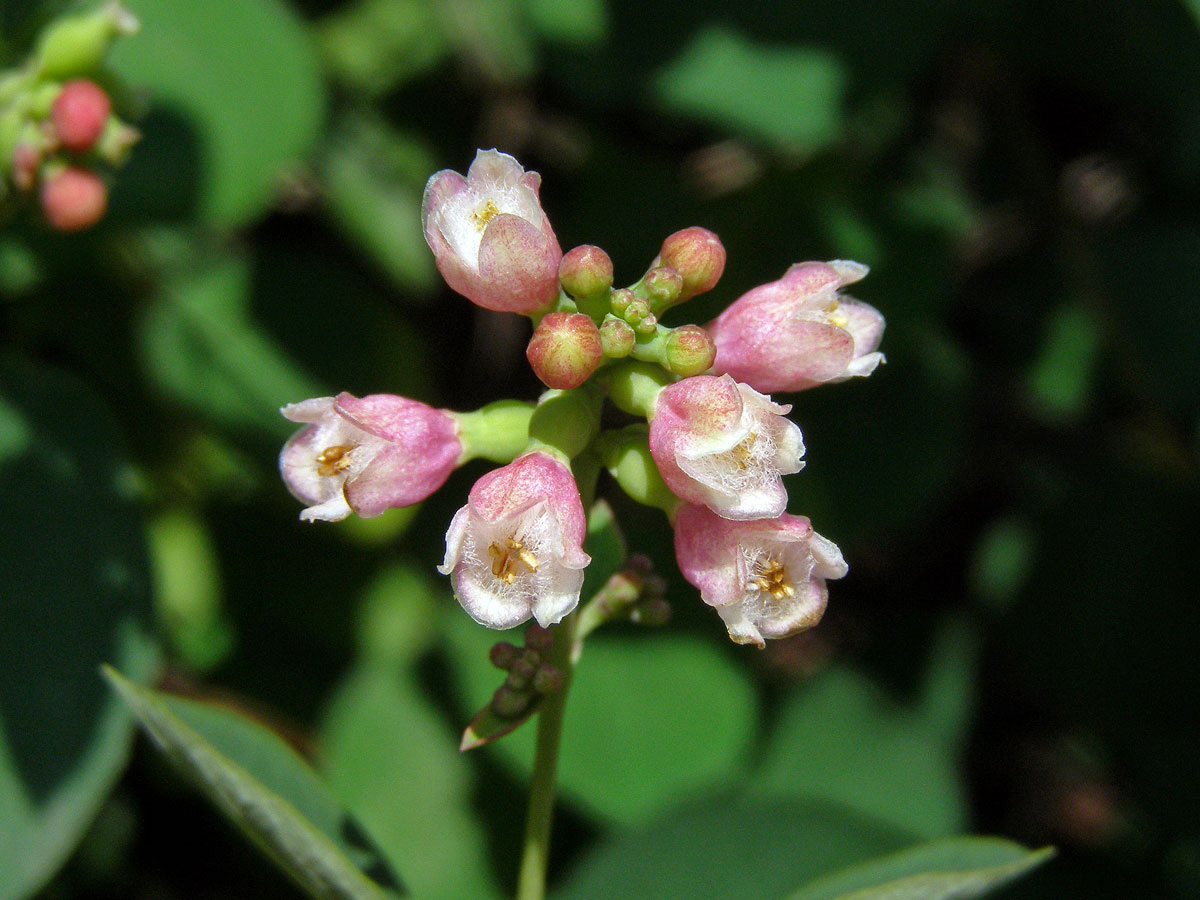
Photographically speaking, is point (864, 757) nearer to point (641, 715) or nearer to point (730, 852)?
point (641, 715)

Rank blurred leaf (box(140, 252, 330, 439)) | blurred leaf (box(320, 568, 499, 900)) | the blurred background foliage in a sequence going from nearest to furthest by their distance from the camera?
the blurred background foliage, blurred leaf (box(320, 568, 499, 900)), blurred leaf (box(140, 252, 330, 439))

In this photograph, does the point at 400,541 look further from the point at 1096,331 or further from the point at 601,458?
the point at 1096,331

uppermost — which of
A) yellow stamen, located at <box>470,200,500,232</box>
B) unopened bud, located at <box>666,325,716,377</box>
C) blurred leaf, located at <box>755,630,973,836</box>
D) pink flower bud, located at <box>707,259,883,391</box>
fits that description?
yellow stamen, located at <box>470,200,500,232</box>

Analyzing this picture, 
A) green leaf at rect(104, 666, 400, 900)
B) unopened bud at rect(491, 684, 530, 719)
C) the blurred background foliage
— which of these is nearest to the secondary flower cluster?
unopened bud at rect(491, 684, 530, 719)

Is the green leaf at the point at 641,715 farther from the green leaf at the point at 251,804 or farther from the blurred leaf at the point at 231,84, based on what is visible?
the blurred leaf at the point at 231,84

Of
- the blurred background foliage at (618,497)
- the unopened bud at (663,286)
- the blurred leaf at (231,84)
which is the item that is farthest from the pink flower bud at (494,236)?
the blurred leaf at (231,84)

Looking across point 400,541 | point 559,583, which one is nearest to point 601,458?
point 559,583

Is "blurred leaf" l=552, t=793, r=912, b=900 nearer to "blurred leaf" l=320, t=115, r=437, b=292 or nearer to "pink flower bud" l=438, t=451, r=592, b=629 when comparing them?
"pink flower bud" l=438, t=451, r=592, b=629
